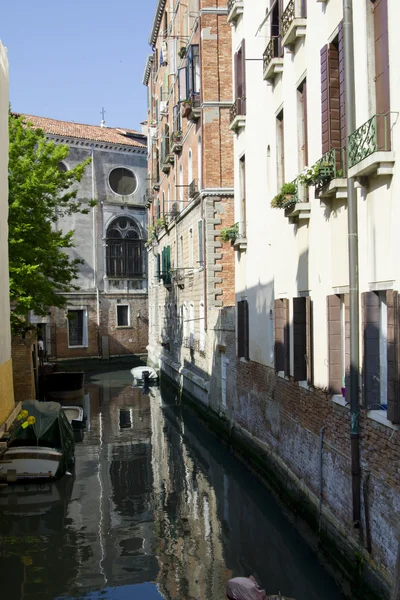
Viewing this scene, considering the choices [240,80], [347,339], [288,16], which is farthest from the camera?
[240,80]

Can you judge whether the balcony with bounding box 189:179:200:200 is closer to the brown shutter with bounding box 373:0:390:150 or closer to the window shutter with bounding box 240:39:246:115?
the window shutter with bounding box 240:39:246:115

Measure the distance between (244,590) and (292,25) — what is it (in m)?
8.06

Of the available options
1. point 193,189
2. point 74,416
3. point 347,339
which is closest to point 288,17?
point 347,339

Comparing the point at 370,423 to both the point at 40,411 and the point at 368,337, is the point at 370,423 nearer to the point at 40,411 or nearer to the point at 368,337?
the point at 368,337

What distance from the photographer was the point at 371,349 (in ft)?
25.5

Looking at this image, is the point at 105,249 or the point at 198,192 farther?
the point at 105,249

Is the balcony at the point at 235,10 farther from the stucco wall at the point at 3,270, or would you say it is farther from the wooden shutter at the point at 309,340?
the wooden shutter at the point at 309,340

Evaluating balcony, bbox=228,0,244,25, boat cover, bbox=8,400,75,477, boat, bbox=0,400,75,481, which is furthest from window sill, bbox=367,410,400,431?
balcony, bbox=228,0,244,25

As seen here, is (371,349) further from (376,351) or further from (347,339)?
(347,339)

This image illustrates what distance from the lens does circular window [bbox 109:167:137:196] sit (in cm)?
4081

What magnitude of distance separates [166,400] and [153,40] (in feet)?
65.4

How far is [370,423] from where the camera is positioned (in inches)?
310

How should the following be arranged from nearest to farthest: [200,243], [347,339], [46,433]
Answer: [347,339]
[46,433]
[200,243]

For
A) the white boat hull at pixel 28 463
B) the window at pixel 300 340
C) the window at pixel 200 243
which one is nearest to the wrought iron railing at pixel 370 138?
the window at pixel 300 340
